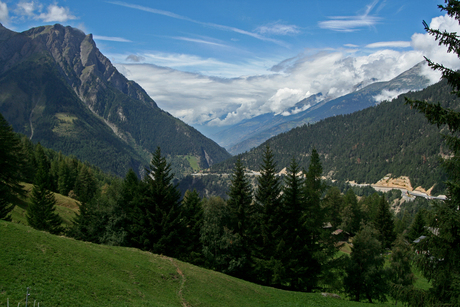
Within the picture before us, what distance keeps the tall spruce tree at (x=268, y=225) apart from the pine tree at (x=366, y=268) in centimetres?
1060

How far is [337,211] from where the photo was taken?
333 ft

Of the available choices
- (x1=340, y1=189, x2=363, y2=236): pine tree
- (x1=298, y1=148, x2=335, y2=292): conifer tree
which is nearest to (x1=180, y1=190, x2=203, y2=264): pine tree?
(x1=298, y1=148, x2=335, y2=292): conifer tree

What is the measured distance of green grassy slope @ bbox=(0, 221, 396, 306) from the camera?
1825 cm

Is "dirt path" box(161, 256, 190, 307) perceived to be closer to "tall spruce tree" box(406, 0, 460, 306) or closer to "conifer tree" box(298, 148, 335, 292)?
"conifer tree" box(298, 148, 335, 292)

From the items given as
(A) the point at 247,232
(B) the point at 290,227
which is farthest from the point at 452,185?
(A) the point at 247,232

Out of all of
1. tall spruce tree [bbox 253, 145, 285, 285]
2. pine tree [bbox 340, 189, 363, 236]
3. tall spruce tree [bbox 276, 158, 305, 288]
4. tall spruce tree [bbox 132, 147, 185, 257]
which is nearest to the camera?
tall spruce tree [bbox 276, 158, 305, 288]

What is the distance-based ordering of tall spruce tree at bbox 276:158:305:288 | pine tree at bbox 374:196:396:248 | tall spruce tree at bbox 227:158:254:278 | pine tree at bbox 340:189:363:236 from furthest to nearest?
pine tree at bbox 340:189:363:236 < pine tree at bbox 374:196:396:248 < tall spruce tree at bbox 227:158:254:278 < tall spruce tree at bbox 276:158:305:288

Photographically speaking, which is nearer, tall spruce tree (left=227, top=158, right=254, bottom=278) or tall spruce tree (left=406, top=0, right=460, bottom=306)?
tall spruce tree (left=406, top=0, right=460, bottom=306)

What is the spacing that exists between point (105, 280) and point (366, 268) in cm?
3412

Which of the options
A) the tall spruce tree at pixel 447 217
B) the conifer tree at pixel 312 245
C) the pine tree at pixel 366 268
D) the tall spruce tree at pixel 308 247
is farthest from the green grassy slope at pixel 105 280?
the tall spruce tree at pixel 447 217

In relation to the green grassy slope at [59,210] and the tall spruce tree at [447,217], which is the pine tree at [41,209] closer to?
the green grassy slope at [59,210]

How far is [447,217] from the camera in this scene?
44.9 feet

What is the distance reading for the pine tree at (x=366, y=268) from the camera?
38938 millimetres

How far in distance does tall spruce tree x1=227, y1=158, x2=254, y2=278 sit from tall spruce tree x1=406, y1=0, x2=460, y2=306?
93.8ft
